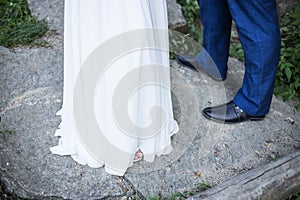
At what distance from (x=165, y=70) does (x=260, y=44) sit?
0.63 meters

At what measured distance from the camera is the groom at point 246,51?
297cm

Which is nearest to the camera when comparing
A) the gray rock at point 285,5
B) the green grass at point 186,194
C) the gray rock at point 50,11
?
the green grass at point 186,194

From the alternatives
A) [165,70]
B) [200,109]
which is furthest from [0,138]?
[200,109]

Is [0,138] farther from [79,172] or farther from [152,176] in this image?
[152,176]

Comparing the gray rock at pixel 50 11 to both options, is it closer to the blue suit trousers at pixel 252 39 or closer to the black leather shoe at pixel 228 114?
the blue suit trousers at pixel 252 39

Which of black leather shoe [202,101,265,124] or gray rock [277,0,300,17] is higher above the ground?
gray rock [277,0,300,17]

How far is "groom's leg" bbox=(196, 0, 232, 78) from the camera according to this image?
3.36m

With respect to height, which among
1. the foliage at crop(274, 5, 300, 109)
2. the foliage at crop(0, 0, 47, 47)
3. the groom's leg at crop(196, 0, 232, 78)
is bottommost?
the foliage at crop(274, 5, 300, 109)

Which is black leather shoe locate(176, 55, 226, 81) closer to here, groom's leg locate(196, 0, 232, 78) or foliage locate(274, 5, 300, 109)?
groom's leg locate(196, 0, 232, 78)

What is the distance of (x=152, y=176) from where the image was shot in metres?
2.82

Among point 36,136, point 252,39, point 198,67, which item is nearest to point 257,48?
point 252,39

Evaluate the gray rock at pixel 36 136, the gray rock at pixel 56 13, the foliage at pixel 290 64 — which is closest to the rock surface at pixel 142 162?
the gray rock at pixel 36 136

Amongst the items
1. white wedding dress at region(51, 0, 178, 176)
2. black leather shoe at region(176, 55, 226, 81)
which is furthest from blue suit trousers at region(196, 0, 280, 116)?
white wedding dress at region(51, 0, 178, 176)

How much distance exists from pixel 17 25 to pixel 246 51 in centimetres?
184
